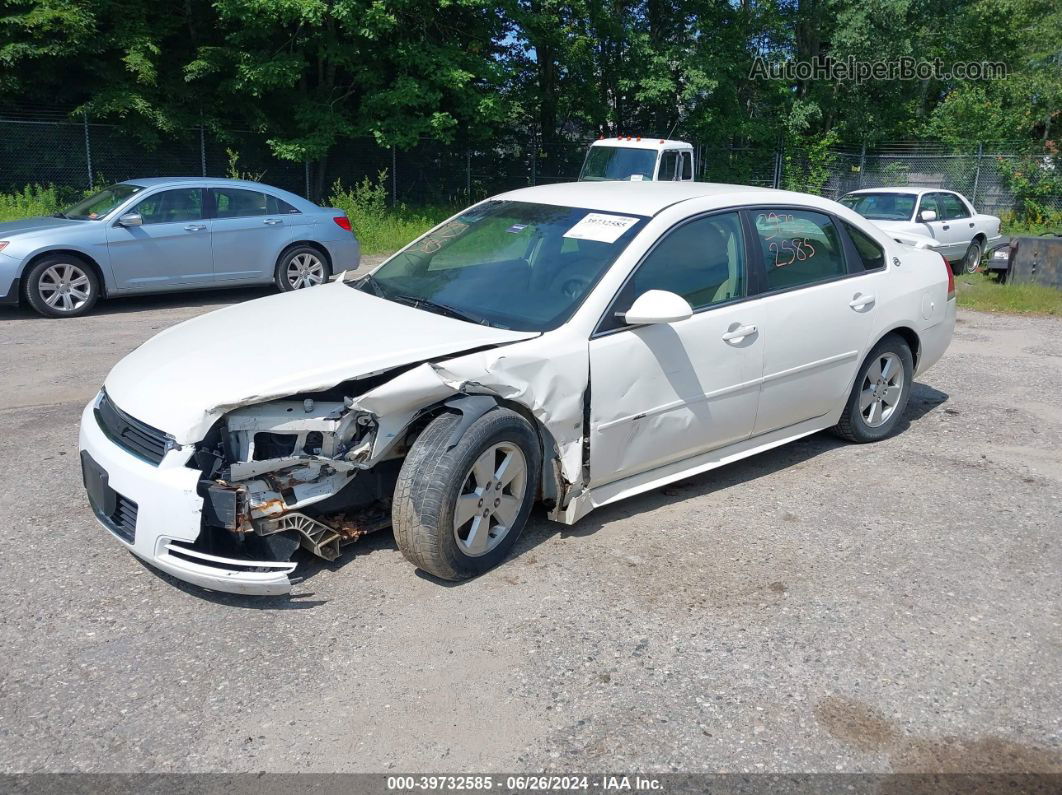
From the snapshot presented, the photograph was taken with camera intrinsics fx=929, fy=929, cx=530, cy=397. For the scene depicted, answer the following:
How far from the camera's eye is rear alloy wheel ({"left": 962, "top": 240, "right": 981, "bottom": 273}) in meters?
16.3

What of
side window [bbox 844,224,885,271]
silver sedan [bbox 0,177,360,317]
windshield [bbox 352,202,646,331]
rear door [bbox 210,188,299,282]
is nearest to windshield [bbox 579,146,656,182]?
silver sedan [bbox 0,177,360,317]

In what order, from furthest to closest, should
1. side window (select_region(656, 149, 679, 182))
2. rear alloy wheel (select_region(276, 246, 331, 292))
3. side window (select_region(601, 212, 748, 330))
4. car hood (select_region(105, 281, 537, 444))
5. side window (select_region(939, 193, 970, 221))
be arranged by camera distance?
side window (select_region(656, 149, 679, 182)) → side window (select_region(939, 193, 970, 221)) → rear alloy wheel (select_region(276, 246, 331, 292)) → side window (select_region(601, 212, 748, 330)) → car hood (select_region(105, 281, 537, 444))

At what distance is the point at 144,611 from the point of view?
153 inches

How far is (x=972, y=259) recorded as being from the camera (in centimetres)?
1647

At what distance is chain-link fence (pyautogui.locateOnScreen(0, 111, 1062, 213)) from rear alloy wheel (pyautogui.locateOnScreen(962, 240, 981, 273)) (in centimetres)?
957

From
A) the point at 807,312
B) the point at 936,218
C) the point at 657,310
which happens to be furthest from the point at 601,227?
the point at 936,218

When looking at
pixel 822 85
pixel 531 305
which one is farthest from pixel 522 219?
pixel 822 85

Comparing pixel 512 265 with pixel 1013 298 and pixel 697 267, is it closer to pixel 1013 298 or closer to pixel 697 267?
pixel 697 267

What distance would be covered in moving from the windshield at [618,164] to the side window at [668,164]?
0.18 metres

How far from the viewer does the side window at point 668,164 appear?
16547 mm

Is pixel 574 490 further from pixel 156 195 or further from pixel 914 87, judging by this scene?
pixel 914 87

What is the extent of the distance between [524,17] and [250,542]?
72.2ft

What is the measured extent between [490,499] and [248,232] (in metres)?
8.25

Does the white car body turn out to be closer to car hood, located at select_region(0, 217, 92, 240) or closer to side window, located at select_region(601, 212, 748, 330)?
side window, located at select_region(601, 212, 748, 330)
